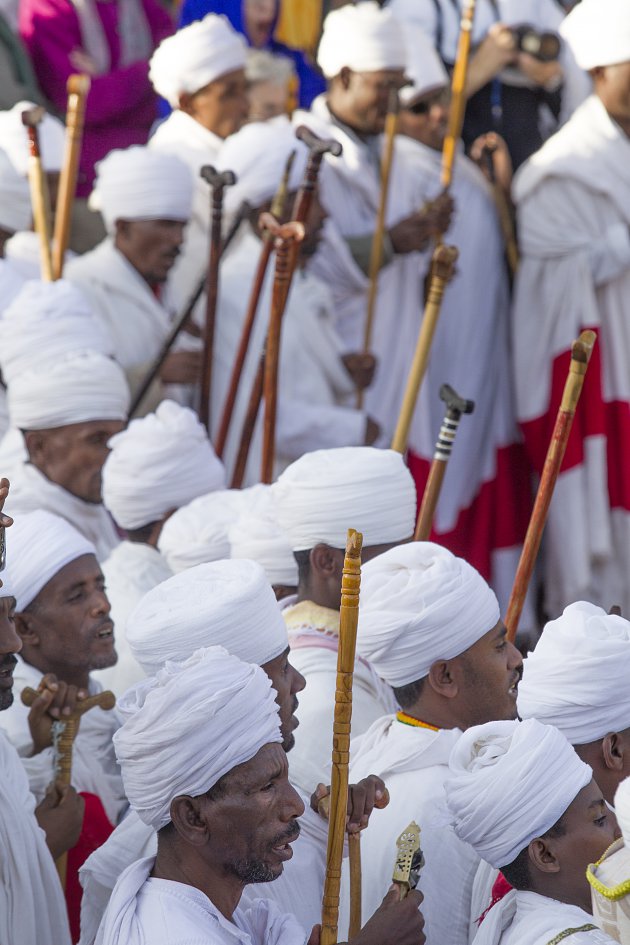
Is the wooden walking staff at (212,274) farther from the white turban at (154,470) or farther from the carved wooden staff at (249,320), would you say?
the white turban at (154,470)

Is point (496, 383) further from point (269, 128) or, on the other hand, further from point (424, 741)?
point (424, 741)

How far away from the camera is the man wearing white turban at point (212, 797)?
8.91ft

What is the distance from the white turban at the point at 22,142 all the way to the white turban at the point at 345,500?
3006 mm

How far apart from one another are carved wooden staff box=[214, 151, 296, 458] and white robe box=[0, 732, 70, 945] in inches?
105

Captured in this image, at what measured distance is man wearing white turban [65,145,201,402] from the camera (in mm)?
6211

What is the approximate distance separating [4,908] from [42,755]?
579 mm

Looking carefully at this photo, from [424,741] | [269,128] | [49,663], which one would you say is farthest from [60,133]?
[424,741]

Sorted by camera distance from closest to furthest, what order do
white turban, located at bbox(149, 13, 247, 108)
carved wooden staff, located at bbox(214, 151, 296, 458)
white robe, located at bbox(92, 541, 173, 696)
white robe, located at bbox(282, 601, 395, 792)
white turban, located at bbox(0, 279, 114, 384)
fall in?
white robe, located at bbox(282, 601, 395, 792) → white robe, located at bbox(92, 541, 173, 696) → white turban, located at bbox(0, 279, 114, 384) → carved wooden staff, located at bbox(214, 151, 296, 458) → white turban, located at bbox(149, 13, 247, 108)

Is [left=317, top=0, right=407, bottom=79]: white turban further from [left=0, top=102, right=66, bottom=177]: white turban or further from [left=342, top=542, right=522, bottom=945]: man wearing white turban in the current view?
[left=342, top=542, right=522, bottom=945]: man wearing white turban

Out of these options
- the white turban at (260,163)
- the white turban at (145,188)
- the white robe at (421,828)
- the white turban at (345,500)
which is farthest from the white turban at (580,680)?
the white turban at (260,163)

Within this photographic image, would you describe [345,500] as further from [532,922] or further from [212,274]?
[212,274]

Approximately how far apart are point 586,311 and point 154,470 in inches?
113

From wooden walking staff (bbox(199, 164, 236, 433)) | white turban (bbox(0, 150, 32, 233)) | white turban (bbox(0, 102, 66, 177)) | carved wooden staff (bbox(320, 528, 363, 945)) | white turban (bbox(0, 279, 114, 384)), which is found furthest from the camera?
white turban (bbox(0, 102, 66, 177))

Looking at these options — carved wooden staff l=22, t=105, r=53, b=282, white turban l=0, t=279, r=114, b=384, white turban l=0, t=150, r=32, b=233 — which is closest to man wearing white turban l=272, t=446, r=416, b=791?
white turban l=0, t=279, r=114, b=384
